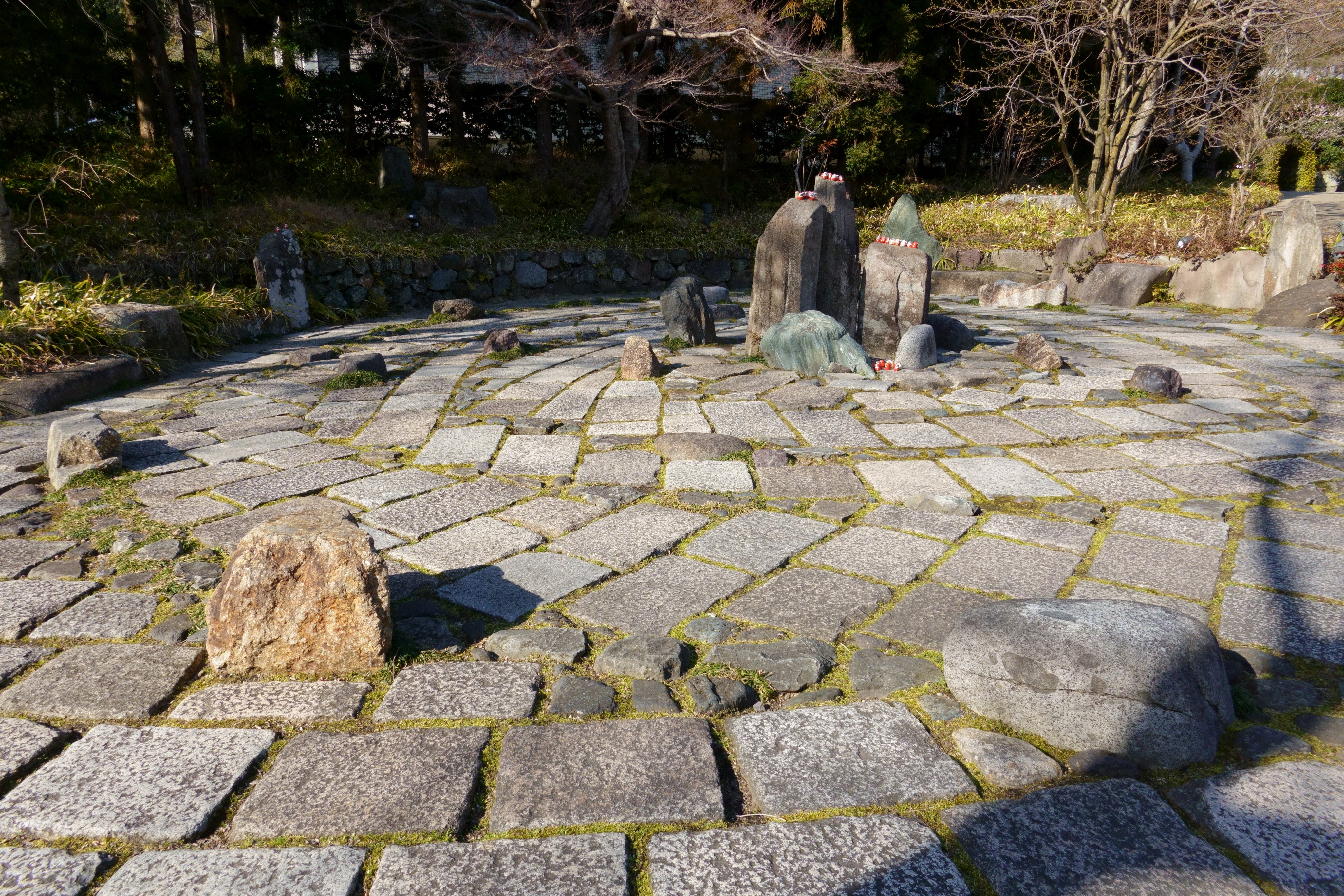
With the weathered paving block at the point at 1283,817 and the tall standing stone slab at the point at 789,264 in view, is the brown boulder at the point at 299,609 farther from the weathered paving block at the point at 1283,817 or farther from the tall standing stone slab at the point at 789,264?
the tall standing stone slab at the point at 789,264

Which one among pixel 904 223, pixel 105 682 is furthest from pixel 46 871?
pixel 904 223

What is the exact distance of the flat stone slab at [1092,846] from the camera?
1492 millimetres

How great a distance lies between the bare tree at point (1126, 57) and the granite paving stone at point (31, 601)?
41.9 feet

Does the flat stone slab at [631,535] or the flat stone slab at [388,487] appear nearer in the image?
the flat stone slab at [631,535]

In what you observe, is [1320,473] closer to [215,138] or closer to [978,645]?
[978,645]

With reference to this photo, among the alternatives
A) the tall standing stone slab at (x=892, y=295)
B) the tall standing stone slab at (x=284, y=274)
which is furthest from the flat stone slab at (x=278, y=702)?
the tall standing stone slab at (x=284, y=274)

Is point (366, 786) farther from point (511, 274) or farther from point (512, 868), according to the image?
point (511, 274)

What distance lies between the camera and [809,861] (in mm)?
1568

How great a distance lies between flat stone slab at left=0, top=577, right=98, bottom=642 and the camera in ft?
8.18

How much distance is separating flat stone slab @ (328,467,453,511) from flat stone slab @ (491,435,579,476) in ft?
1.07

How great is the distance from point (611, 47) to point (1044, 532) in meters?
10.8

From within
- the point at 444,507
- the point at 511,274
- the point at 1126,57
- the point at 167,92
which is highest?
the point at 1126,57

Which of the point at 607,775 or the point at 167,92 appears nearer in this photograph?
the point at 607,775

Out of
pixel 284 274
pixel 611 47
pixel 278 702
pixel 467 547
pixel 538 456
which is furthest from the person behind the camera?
pixel 611 47
